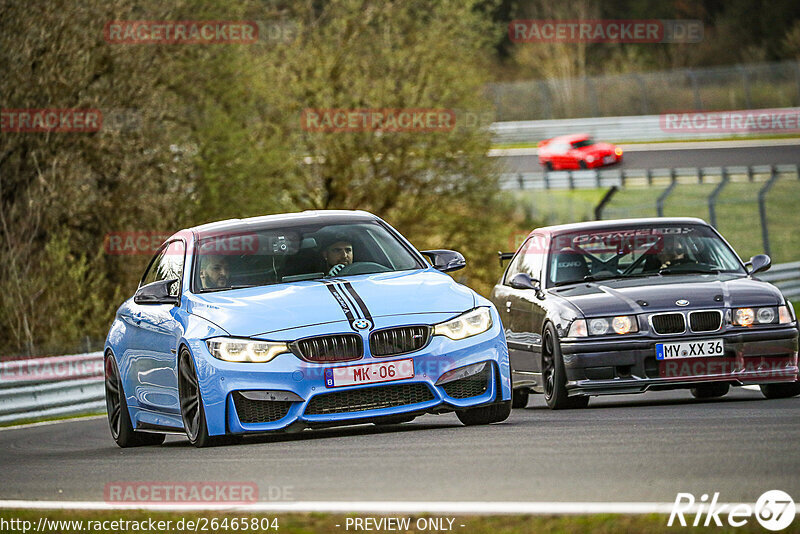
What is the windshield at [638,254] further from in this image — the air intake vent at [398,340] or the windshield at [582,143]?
the windshield at [582,143]

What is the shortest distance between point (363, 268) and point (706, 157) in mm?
40429

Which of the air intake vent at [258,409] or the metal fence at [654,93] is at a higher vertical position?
the air intake vent at [258,409]

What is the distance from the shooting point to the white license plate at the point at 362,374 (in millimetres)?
9570

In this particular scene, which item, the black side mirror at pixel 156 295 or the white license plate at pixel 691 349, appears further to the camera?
the white license plate at pixel 691 349

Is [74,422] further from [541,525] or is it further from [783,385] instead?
[541,525]

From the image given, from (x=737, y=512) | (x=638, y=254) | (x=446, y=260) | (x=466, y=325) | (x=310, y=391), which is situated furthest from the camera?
(x=638, y=254)

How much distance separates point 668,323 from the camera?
469 inches

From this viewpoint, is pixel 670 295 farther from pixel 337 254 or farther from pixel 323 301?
pixel 323 301

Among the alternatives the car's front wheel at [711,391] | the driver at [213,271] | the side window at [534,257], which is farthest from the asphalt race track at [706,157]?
the driver at [213,271]

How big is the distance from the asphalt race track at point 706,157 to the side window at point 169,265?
35.6m

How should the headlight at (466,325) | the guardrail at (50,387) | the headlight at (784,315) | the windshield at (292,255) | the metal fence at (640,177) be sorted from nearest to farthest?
the headlight at (466,325)
the windshield at (292,255)
the headlight at (784,315)
the guardrail at (50,387)
the metal fence at (640,177)

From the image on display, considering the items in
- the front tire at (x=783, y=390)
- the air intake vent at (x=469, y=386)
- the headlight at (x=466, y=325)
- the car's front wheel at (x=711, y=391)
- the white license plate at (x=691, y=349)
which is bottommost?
the car's front wheel at (x=711, y=391)

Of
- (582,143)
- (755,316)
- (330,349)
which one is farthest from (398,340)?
(582,143)

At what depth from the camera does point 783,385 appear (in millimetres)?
12203
